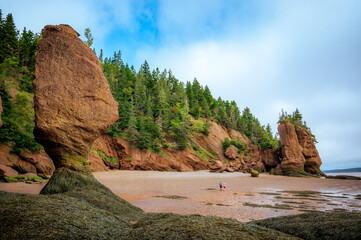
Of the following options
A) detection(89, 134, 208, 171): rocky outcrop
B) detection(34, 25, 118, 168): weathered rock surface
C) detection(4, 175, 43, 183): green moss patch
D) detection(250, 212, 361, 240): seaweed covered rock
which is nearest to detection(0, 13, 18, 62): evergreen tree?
detection(89, 134, 208, 171): rocky outcrop

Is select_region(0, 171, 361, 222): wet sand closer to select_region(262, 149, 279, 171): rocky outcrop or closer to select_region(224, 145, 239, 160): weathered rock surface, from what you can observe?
select_region(224, 145, 239, 160): weathered rock surface

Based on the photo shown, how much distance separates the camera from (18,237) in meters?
3.00

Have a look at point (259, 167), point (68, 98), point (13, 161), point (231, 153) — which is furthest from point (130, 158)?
point (259, 167)

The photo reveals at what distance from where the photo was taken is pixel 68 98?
30.8 feet

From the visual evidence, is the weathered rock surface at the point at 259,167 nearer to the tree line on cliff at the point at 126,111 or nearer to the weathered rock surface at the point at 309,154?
the tree line on cliff at the point at 126,111

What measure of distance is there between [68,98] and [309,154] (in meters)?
51.3

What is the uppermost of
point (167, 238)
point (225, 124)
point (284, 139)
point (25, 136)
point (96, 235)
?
point (225, 124)

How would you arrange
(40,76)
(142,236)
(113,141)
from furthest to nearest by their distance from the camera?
(113,141), (40,76), (142,236)

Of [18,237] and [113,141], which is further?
[113,141]

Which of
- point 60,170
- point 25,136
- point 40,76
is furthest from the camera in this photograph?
point 25,136

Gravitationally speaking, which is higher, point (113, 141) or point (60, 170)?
point (113, 141)

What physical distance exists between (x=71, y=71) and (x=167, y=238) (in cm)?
1048

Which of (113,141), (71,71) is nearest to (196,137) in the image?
(113,141)

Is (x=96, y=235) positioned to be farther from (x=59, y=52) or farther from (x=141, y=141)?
(x=141, y=141)
